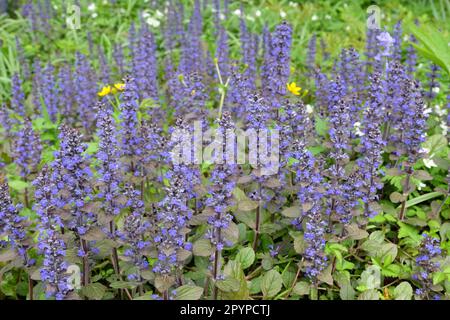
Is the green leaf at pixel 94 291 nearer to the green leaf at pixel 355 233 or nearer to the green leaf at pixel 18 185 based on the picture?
the green leaf at pixel 18 185

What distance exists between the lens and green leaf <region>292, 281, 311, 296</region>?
3680 mm

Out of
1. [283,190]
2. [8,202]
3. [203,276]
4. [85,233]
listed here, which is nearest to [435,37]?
[283,190]

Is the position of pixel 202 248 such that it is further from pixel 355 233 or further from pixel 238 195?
pixel 355 233

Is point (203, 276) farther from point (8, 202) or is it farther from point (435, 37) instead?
point (435, 37)

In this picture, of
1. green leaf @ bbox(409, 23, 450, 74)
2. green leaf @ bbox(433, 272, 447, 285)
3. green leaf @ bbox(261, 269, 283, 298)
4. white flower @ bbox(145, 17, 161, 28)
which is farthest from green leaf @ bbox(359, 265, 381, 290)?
white flower @ bbox(145, 17, 161, 28)

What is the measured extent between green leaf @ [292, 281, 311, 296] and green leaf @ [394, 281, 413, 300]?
1.92 feet

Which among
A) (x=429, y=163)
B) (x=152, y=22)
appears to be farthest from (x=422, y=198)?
(x=152, y=22)

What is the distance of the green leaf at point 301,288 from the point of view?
3680mm

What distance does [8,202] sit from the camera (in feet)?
10.9

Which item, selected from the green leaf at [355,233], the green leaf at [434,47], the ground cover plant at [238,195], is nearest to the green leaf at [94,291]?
the ground cover plant at [238,195]

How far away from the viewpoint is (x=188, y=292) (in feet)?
11.1

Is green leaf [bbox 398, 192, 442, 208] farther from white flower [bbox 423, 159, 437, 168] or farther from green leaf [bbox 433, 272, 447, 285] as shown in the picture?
green leaf [bbox 433, 272, 447, 285]

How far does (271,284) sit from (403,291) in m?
0.88

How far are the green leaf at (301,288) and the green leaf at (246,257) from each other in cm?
36
